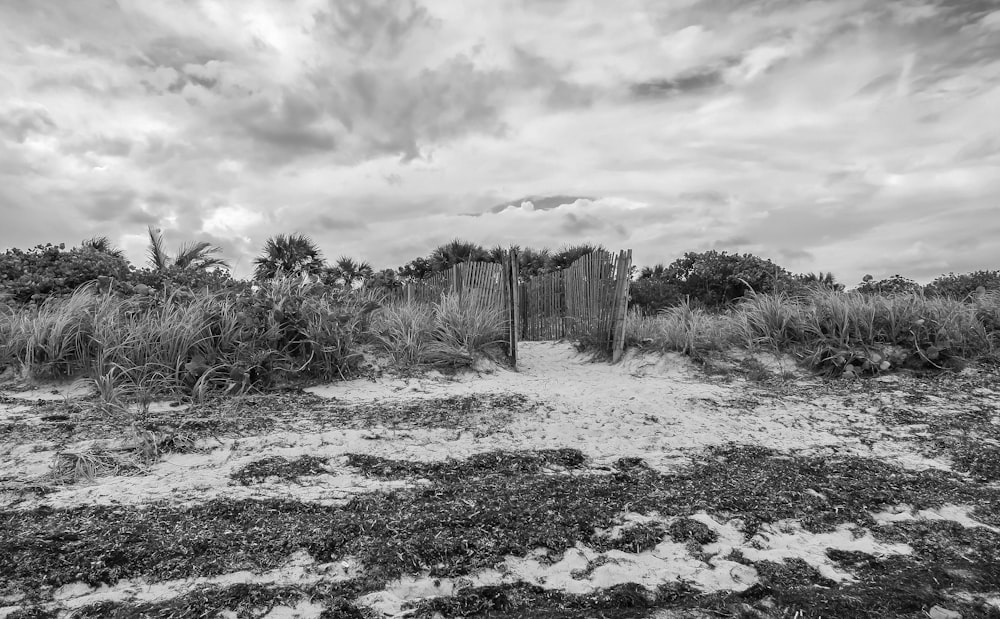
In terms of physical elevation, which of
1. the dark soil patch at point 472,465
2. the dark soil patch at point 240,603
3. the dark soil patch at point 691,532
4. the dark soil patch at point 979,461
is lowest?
the dark soil patch at point 979,461

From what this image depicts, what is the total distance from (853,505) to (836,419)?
6.36 ft

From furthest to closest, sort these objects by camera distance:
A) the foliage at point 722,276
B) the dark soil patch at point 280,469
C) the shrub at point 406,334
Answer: the foliage at point 722,276 → the shrub at point 406,334 → the dark soil patch at point 280,469

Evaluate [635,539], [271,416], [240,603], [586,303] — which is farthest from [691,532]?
[586,303]

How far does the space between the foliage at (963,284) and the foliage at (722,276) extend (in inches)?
110

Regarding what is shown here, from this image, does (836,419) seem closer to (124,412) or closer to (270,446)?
(270,446)

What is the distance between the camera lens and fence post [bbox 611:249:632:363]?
775cm

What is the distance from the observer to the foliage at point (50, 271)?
724 centimetres

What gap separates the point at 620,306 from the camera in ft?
25.8

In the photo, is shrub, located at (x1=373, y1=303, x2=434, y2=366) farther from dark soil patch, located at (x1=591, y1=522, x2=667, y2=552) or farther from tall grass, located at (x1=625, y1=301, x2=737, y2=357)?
dark soil patch, located at (x1=591, y1=522, x2=667, y2=552)

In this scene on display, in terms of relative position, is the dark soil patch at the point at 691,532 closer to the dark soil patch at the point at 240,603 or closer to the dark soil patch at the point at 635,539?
the dark soil patch at the point at 635,539

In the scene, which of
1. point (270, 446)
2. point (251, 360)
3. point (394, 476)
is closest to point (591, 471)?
point (394, 476)

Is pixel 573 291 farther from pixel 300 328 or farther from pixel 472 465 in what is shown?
pixel 472 465

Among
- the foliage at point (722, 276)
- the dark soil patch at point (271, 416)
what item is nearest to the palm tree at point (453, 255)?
the foliage at point (722, 276)

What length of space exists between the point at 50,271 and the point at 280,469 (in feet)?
22.2
